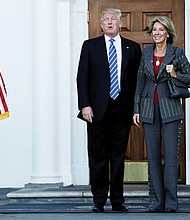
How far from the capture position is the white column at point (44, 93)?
9734 mm

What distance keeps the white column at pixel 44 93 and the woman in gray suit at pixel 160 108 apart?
2.11 metres

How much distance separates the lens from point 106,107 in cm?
786

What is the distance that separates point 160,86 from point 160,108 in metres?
0.20

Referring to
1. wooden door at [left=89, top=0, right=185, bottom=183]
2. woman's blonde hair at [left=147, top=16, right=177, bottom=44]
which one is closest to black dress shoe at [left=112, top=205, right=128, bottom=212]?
woman's blonde hair at [left=147, top=16, right=177, bottom=44]

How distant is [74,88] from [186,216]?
294cm

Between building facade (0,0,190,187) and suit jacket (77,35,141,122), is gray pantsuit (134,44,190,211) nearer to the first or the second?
suit jacket (77,35,141,122)

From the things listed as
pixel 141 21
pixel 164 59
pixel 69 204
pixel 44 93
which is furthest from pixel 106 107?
pixel 141 21

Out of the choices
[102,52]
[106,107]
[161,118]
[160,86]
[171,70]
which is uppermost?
[102,52]

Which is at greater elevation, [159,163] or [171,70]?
[171,70]

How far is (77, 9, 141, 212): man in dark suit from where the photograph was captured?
788 centimetres

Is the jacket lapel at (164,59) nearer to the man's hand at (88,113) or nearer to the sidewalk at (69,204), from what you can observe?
the man's hand at (88,113)

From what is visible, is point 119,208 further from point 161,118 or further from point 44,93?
point 44,93

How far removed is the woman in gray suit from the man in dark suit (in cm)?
17

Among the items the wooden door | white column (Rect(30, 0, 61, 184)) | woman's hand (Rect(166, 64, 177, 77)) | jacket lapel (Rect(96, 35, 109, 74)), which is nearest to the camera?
woman's hand (Rect(166, 64, 177, 77))
